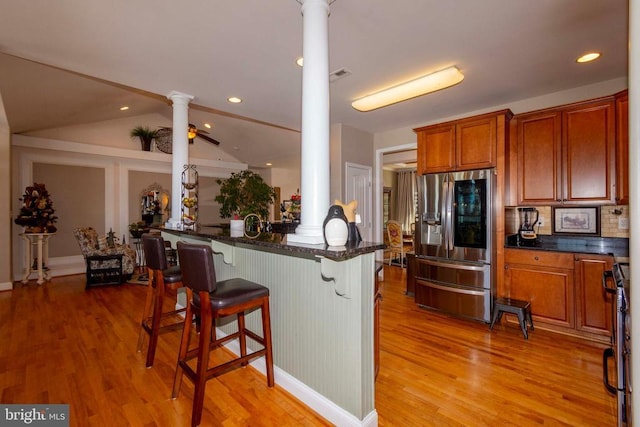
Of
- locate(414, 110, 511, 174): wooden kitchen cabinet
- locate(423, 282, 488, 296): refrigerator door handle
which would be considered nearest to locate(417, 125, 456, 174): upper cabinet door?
locate(414, 110, 511, 174): wooden kitchen cabinet

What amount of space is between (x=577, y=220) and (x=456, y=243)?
130cm

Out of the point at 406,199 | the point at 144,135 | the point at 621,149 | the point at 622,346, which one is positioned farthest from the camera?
the point at 406,199

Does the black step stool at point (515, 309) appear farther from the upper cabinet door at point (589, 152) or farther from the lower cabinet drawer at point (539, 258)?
the upper cabinet door at point (589, 152)

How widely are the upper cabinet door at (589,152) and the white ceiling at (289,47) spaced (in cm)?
42

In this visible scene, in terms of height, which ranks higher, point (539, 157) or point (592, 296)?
point (539, 157)

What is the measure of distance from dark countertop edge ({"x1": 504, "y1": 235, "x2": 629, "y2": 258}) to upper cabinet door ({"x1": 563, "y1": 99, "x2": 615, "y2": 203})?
499 mm

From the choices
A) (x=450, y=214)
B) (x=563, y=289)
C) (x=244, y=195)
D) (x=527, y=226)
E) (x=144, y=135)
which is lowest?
(x=563, y=289)

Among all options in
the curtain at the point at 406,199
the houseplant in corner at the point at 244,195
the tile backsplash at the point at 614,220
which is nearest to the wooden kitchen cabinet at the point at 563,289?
the tile backsplash at the point at 614,220

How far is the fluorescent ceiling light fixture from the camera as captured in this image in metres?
2.76

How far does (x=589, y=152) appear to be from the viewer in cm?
288

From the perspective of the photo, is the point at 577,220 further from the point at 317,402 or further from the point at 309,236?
the point at 317,402

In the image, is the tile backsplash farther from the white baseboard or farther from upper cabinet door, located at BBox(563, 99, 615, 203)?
the white baseboard

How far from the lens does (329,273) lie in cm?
158

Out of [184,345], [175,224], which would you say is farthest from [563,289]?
[175,224]
